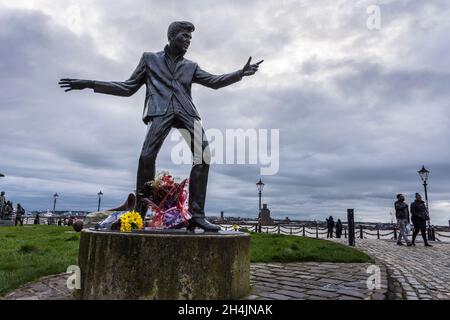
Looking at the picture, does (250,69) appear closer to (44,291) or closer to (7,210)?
(44,291)

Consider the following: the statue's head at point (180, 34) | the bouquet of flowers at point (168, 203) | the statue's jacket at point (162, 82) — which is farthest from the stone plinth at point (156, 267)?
the statue's head at point (180, 34)

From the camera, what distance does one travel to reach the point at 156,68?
183 inches

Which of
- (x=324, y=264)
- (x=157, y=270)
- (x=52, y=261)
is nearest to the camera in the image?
(x=157, y=270)

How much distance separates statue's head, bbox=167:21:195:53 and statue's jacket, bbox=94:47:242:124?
0.24 meters

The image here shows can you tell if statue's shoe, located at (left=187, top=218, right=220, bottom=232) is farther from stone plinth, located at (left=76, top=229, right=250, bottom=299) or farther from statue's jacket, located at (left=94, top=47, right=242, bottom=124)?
statue's jacket, located at (left=94, top=47, right=242, bottom=124)

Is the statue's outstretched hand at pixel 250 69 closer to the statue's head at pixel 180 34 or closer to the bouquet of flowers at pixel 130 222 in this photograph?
the statue's head at pixel 180 34

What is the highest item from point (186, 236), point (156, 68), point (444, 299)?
point (156, 68)

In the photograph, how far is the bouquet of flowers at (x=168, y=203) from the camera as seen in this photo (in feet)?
15.6

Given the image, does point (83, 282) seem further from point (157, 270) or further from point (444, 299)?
point (444, 299)

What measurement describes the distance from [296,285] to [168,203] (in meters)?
2.01

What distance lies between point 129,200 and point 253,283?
12.5ft

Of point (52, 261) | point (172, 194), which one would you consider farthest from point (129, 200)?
point (172, 194)
